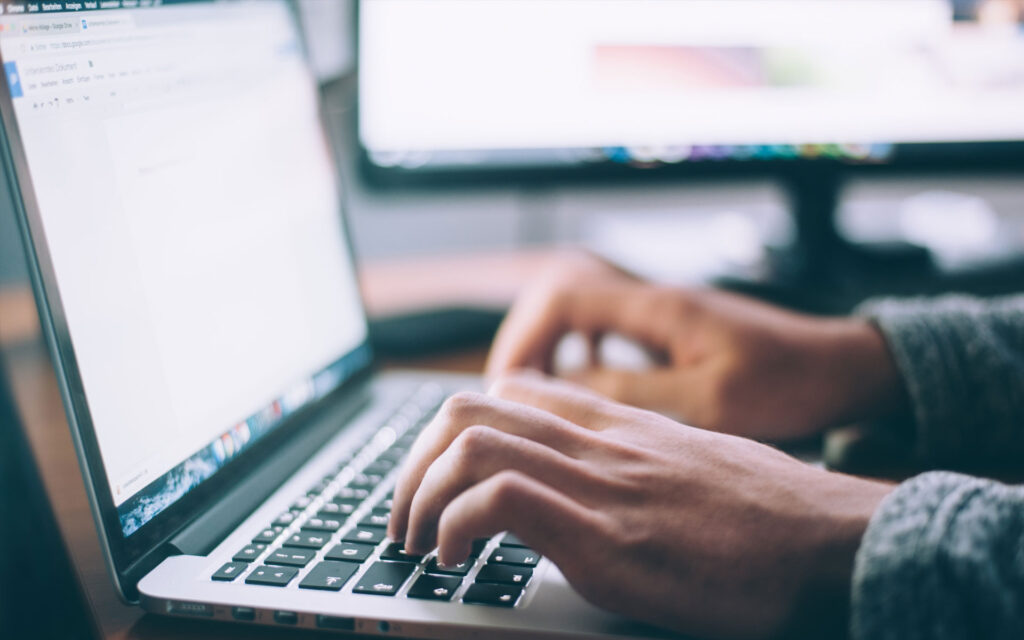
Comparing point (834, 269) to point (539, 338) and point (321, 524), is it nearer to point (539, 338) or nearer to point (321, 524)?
point (539, 338)

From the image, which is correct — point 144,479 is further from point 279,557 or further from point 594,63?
point 594,63

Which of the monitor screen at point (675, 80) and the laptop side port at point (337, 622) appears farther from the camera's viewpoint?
the monitor screen at point (675, 80)

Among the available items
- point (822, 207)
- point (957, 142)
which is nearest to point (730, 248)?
point (822, 207)

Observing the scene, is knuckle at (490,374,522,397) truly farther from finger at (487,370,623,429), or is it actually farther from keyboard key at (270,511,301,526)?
keyboard key at (270,511,301,526)

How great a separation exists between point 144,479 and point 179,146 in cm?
18

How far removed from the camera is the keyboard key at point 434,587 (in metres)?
0.33

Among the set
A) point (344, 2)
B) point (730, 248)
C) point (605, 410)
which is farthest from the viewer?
point (344, 2)

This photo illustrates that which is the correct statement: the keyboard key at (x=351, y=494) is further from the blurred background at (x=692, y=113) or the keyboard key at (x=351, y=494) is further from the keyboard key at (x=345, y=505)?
the blurred background at (x=692, y=113)

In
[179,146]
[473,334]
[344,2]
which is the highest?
[344,2]

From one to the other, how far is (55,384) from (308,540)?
445 mm

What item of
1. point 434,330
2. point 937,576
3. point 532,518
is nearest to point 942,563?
point 937,576

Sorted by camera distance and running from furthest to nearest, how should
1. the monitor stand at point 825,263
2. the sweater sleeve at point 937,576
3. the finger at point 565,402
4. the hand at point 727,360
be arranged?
1. the monitor stand at point 825,263
2. the hand at point 727,360
3. the finger at point 565,402
4. the sweater sleeve at point 937,576

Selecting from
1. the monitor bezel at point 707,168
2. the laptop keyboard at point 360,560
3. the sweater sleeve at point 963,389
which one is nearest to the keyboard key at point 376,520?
the laptop keyboard at point 360,560

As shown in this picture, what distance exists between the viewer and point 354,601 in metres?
0.33
